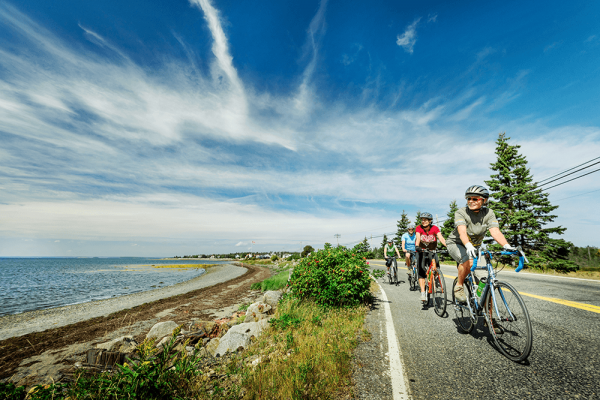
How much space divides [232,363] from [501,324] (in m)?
4.35

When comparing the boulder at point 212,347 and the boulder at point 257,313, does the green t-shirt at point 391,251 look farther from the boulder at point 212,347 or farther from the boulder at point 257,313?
the boulder at point 212,347

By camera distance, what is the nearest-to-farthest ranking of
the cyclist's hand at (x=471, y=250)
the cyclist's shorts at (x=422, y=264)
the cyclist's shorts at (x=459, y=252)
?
the cyclist's hand at (x=471, y=250) → the cyclist's shorts at (x=459, y=252) → the cyclist's shorts at (x=422, y=264)

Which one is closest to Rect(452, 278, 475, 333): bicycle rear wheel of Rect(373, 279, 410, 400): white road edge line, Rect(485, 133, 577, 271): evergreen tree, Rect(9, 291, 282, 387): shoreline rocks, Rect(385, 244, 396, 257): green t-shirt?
Rect(373, 279, 410, 400): white road edge line

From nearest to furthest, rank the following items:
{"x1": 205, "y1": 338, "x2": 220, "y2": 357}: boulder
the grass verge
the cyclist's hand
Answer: the grass verge → the cyclist's hand → {"x1": 205, "y1": 338, "x2": 220, "y2": 357}: boulder

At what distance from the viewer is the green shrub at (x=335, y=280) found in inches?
271

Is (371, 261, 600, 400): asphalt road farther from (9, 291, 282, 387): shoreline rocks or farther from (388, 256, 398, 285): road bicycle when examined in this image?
(388, 256, 398, 285): road bicycle

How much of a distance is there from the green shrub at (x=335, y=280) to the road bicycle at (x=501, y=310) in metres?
2.89

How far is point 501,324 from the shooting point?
3711 mm

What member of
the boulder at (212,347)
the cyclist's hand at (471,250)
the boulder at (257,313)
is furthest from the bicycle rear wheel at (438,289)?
the boulder at (212,347)

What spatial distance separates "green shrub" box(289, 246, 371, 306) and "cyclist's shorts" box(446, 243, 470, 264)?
8.82 feet

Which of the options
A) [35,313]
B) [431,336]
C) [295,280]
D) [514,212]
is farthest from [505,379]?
[514,212]

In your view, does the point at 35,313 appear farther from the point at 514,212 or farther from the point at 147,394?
the point at 514,212

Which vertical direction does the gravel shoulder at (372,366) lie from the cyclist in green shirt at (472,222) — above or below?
below

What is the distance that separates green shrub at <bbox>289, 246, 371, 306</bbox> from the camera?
6.88 meters
